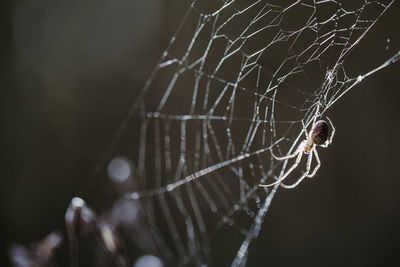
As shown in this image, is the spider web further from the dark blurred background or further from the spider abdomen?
the spider abdomen

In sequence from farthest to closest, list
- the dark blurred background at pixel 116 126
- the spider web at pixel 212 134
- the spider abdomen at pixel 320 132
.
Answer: the dark blurred background at pixel 116 126 < the spider web at pixel 212 134 < the spider abdomen at pixel 320 132

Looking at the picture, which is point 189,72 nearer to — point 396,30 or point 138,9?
point 138,9

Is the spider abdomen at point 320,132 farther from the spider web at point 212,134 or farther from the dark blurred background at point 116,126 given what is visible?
the dark blurred background at point 116,126

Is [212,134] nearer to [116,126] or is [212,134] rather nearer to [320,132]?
[116,126]

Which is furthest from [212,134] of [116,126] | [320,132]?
[320,132]

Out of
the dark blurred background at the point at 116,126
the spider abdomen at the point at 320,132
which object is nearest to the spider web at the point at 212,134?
the dark blurred background at the point at 116,126
